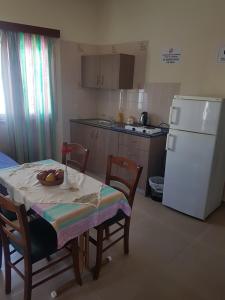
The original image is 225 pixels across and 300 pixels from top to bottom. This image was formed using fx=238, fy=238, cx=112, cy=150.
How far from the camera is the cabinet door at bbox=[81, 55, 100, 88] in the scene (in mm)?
4051

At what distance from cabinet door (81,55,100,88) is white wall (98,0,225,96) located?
0.59 meters

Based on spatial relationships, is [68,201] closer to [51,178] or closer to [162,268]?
[51,178]

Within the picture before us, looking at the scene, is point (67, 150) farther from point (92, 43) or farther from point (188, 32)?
point (92, 43)

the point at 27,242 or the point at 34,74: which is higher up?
the point at 34,74

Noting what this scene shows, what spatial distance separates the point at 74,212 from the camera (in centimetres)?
156

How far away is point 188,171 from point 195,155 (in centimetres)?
22

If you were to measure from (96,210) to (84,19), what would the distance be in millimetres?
3688

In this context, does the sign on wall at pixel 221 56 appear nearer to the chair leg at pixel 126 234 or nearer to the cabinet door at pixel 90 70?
the cabinet door at pixel 90 70

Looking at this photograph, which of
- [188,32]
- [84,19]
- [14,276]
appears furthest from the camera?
[84,19]

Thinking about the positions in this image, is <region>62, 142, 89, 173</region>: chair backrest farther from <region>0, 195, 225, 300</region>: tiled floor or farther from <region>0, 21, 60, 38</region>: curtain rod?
<region>0, 21, 60, 38</region>: curtain rod

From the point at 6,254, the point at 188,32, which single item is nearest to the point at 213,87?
the point at 188,32

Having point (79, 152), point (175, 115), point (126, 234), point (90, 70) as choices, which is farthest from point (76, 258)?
point (90, 70)

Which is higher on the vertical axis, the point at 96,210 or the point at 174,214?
the point at 96,210

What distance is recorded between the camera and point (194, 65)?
10.7ft
